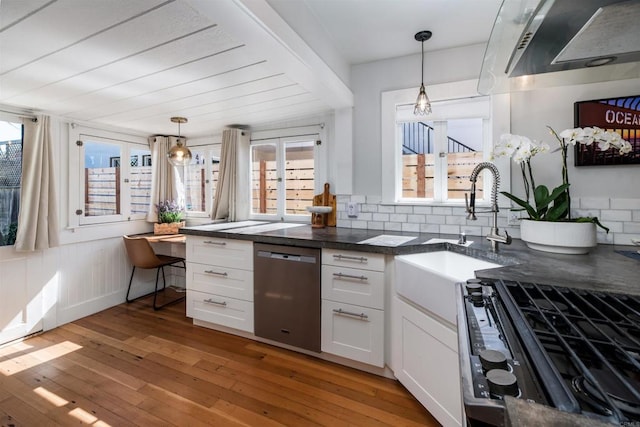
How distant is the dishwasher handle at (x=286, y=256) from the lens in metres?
2.17

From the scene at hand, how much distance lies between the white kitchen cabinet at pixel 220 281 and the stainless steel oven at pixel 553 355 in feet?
6.47

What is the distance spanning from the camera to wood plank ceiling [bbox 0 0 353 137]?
4.37 ft

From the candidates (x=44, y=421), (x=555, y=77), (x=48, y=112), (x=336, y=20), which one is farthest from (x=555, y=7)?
(x=48, y=112)

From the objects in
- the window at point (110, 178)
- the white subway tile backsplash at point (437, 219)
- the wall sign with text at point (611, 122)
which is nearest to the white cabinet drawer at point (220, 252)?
the window at point (110, 178)

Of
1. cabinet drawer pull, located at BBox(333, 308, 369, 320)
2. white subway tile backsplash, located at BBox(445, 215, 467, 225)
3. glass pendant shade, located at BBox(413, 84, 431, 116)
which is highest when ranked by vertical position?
glass pendant shade, located at BBox(413, 84, 431, 116)

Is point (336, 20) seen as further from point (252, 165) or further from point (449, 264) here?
point (252, 165)

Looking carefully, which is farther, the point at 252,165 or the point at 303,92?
the point at 252,165

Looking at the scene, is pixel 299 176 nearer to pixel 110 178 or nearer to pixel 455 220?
pixel 455 220

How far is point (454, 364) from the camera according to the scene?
140cm

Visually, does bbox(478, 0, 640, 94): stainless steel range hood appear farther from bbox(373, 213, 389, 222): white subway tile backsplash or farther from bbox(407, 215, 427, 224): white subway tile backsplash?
bbox(373, 213, 389, 222): white subway tile backsplash

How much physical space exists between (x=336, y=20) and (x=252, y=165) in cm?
202

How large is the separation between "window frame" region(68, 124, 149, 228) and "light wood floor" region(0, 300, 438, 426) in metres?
1.22

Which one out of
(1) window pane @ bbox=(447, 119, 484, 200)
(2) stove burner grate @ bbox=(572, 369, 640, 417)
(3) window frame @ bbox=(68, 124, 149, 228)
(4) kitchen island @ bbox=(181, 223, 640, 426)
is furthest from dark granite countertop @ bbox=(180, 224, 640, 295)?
(3) window frame @ bbox=(68, 124, 149, 228)

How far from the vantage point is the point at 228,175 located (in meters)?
3.45
